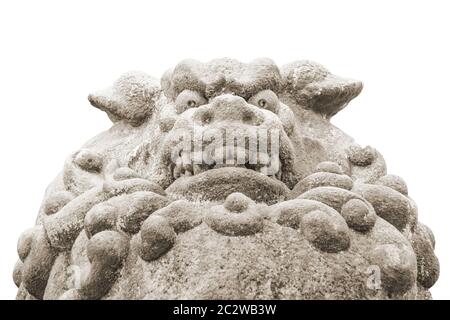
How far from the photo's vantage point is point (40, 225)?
374cm

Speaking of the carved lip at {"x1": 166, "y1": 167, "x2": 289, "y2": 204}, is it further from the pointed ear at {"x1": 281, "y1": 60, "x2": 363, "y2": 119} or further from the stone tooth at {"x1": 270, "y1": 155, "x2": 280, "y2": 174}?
the pointed ear at {"x1": 281, "y1": 60, "x2": 363, "y2": 119}

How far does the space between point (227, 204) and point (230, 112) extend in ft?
1.53

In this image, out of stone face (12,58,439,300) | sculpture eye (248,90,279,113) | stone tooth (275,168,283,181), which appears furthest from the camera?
sculpture eye (248,90,279,113)

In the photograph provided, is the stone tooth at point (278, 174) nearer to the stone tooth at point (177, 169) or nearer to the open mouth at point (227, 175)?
the open mouth at point (227, 175)

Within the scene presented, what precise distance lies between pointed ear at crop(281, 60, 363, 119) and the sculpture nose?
24.2 inches

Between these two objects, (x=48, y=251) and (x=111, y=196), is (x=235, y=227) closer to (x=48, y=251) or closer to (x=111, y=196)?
(x=111, y=196)

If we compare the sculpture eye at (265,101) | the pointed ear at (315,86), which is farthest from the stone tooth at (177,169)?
the pointed ear at (315,86)

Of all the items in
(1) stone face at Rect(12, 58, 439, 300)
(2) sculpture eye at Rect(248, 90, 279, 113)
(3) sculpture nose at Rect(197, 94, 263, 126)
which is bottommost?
(1) stone face at Rect(12, 58, 439, 300)

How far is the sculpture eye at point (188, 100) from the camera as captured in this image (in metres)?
3.76

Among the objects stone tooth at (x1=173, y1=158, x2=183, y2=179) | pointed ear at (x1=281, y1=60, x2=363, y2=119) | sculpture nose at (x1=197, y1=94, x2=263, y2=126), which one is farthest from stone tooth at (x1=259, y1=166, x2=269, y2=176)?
pointed ear at (x1=281, y1=60, x2=363, y2=119)

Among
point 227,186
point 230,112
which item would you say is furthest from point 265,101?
point 227,186

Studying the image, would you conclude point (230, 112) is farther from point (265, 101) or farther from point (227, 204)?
point (227, 204)

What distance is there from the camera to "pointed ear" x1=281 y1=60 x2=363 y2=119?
13.4ft
